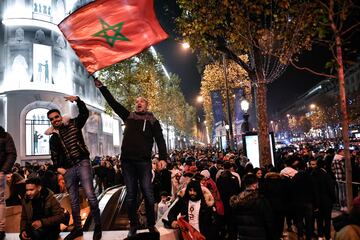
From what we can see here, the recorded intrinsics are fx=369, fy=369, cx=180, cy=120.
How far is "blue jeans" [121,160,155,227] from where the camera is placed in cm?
523

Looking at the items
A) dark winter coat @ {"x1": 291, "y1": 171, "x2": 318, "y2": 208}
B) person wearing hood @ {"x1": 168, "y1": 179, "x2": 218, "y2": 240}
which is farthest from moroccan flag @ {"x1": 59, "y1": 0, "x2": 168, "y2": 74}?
dark winter coat @ {"x1": 291, "y1": 171, "x2": 318, "y2": 208}

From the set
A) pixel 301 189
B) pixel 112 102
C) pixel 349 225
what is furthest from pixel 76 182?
pixel 301 189

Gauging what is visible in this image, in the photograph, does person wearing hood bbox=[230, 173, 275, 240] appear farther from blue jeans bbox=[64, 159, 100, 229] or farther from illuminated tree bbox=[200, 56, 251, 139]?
illuminated tree bbox=[200, 56, 251, 139]

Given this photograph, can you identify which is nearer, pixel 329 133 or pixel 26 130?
pixel 26 130

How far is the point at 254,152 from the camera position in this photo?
1702cm

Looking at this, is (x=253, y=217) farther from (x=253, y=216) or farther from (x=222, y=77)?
(x=222, y=77)

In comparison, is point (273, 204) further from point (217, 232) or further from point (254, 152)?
point (254, 152)

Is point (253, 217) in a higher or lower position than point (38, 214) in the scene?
lower

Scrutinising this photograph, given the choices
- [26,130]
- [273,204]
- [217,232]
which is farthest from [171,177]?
[26,130]

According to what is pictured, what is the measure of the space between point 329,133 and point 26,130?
6409 cm

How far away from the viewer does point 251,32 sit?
13281 millimetres

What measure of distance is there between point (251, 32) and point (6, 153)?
1001 cm

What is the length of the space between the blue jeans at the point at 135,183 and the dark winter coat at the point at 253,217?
1608mm

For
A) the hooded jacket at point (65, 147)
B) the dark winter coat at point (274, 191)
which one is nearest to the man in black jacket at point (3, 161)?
the hooded jacket at point (65, 147)
